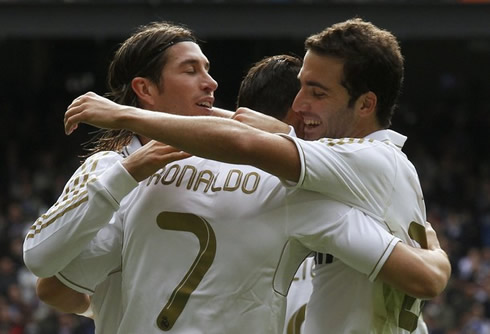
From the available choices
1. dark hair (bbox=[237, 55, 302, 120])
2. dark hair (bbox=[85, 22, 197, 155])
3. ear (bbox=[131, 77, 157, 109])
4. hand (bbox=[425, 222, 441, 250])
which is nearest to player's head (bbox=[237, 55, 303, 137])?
dark hair (bbox=[237, 55, 302, 120])

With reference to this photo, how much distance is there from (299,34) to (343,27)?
13.5 metres

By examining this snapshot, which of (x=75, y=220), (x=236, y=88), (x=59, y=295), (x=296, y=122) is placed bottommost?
(x=236, y=88)

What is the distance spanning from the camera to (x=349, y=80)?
11.8 feet

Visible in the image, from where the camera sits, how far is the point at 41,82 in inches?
835

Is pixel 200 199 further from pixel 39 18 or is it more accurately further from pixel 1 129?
pixel 1 129

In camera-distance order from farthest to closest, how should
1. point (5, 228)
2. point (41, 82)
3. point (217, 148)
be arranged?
1. point (41, 82)
2. point (5, 228)
3. point (217, 148)

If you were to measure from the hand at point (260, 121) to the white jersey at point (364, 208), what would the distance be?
172 mm

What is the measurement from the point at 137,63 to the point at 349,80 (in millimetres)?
781

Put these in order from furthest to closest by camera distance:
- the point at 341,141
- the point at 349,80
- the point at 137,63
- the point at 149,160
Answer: the point at 137,63
the point at 349,80
the point at 341,141
the point at 149,160

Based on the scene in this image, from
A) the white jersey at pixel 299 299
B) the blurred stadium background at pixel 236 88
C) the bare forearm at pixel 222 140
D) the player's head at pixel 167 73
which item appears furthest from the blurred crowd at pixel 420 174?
the bare forearm at pixel 222 140

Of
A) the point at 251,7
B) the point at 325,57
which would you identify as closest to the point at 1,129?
the point at 251,7

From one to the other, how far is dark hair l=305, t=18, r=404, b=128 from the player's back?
458 millimetres

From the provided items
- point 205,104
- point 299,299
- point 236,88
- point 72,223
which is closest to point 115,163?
point 72,223

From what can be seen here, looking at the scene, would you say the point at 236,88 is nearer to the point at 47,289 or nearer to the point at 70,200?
the point at 47,289
